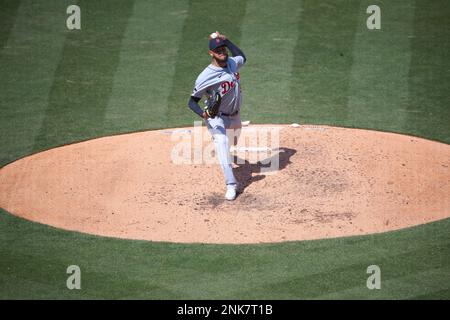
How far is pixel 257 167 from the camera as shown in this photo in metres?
9.61

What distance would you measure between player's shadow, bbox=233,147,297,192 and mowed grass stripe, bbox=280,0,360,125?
1718 millimetres

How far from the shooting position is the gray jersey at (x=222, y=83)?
8758 millimetres

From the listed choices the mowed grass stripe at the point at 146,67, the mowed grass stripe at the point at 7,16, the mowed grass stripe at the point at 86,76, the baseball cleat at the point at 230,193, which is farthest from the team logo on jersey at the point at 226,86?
the mowed grass stripe at the point at 7,16

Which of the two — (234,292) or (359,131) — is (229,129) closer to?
(359,131)

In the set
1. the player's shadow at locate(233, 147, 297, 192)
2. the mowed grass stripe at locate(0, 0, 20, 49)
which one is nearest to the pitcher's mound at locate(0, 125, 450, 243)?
the player's shadow at locate(233, 147, 297, 192)

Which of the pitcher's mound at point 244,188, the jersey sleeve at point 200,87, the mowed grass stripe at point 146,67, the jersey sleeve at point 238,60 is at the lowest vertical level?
the pitcher's mound at point 244,188

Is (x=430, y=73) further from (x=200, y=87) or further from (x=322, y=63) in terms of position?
(x=200, y=87)

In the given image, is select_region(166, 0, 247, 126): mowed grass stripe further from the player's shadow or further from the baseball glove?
the baseball glove

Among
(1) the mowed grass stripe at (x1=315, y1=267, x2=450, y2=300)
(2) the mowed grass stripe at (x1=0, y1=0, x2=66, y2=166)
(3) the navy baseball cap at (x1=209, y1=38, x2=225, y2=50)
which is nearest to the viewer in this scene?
(1) the mowed grass stripe at (x1=315, y1=267, x2=450, y2=300)

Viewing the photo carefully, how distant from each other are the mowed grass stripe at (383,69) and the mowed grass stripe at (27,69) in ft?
16.0

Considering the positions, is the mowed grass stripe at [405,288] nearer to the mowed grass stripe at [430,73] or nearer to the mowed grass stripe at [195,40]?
the mowed grass stripe at [430,73]

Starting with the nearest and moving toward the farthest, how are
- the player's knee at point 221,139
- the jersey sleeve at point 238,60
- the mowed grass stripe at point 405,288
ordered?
the mowed grass stripe at point 405,288, the player's knee at point 221,139, the jersey sleeve at point 238,60

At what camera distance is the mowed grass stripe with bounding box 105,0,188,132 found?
1202 centimetres

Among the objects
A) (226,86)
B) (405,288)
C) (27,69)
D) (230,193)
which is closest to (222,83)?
(226,86)
